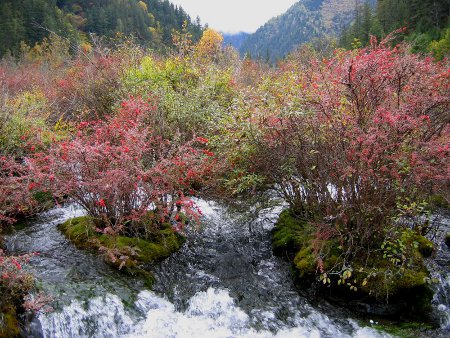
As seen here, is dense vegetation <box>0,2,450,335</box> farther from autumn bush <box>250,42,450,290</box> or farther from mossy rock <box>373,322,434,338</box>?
mossy rock <box>373,322,434,338</box>

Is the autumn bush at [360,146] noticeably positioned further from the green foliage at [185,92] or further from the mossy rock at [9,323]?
the mossy rock at [9,323]

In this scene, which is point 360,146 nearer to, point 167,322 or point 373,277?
point 373,277

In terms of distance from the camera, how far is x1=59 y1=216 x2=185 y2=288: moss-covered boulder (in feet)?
21.4

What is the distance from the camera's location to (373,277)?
6184 mm

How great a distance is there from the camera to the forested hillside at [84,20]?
46.4 metres

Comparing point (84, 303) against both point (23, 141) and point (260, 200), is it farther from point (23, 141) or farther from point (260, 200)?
point (23, 141)

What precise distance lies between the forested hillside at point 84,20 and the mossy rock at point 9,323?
2241 cm

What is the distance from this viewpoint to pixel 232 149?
804 centimetres

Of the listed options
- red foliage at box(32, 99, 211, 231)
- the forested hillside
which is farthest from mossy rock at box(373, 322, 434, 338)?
the forested hillside

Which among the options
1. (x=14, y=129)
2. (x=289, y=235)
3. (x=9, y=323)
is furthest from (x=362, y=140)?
(x=14, y=129)

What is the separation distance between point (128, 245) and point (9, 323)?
2.58 m

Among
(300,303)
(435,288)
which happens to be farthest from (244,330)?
(435,288)

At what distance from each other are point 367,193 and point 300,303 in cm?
219

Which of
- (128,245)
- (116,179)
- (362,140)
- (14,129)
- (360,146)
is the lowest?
(128,245)
